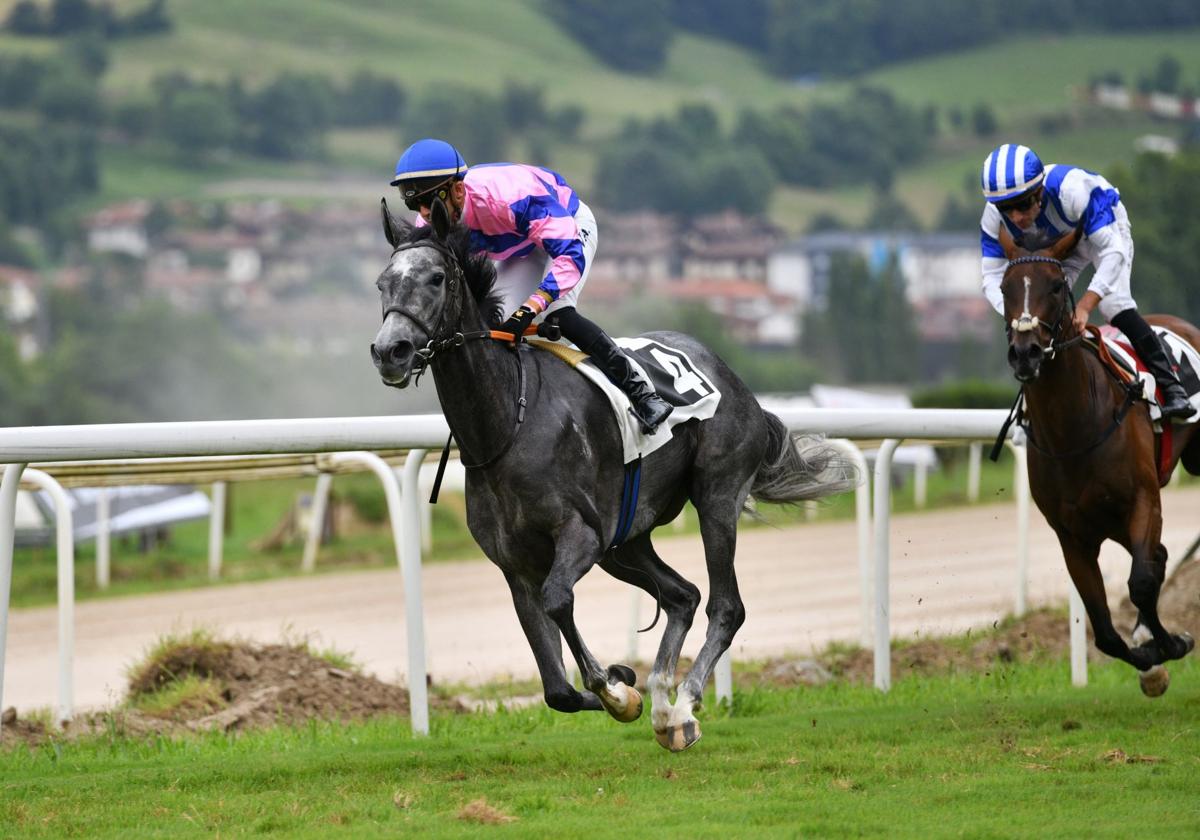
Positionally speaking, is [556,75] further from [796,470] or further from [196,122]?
[796,470]

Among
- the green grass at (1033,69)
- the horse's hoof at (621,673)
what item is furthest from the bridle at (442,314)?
the green grass at (1033,69)

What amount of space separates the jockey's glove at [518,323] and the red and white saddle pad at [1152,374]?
2.42 m

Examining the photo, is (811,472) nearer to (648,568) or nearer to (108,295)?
(648,568)

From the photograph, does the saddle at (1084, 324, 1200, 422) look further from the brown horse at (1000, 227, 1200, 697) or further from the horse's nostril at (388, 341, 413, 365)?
Result: the horse's nostril at (388, 341, 413, 365)

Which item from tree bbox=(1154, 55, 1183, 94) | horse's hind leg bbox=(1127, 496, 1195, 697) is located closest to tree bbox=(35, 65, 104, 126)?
tree bbox=(1154, 55, 1183, 94)

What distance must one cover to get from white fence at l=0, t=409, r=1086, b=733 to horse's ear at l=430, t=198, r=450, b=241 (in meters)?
0.87

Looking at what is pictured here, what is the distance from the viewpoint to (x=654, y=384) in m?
5.85

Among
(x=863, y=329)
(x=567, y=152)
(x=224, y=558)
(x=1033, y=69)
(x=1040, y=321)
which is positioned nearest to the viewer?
(x=1040, y=321)

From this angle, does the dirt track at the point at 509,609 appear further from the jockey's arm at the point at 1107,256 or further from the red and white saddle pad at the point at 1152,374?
the jockey's arm at the point at 1107,256

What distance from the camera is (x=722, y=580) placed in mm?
6008

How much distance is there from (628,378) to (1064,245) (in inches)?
69.0

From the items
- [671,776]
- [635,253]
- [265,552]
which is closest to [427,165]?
[671,776]

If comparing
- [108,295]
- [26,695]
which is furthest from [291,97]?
[26,695]

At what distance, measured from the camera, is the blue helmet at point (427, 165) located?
543 centimetres
